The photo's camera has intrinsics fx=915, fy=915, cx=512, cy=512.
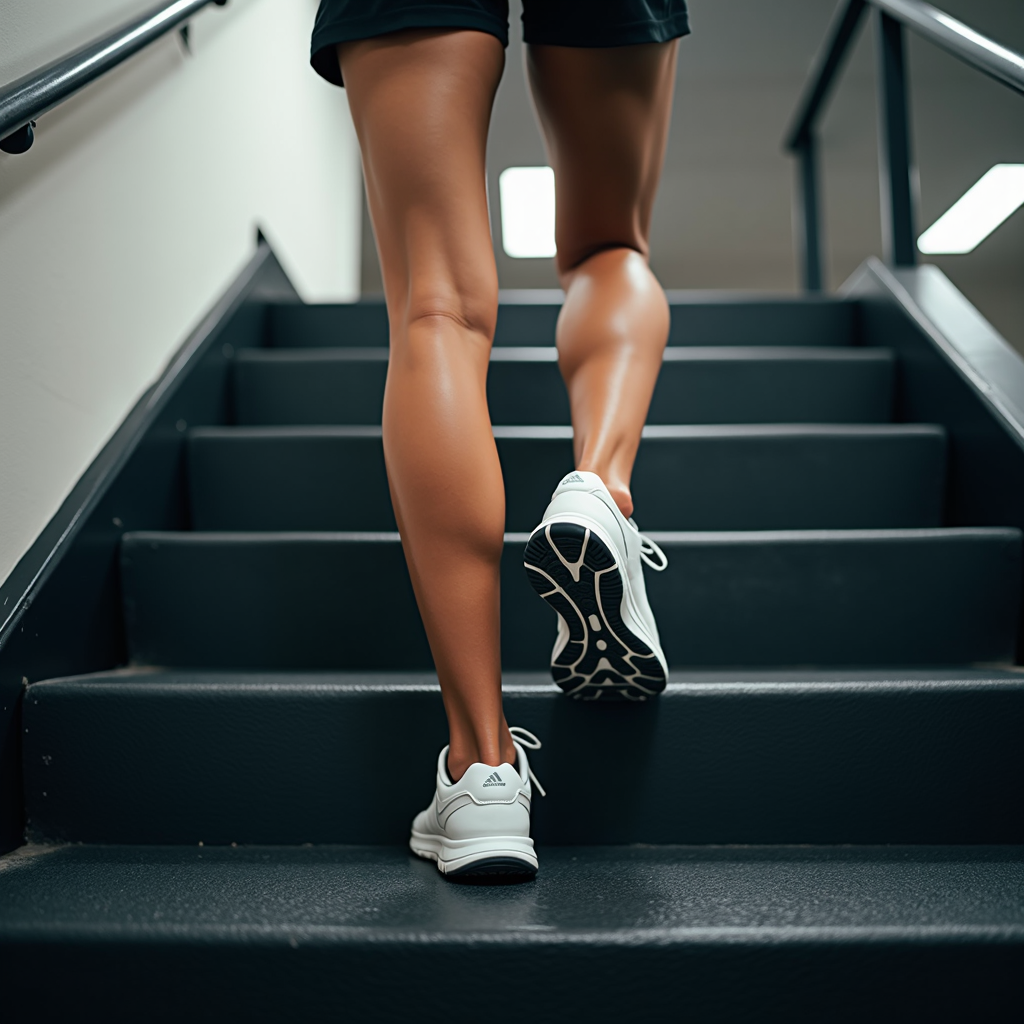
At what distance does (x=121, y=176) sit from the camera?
1231 mm

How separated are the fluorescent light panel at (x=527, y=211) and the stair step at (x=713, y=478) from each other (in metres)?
3.91

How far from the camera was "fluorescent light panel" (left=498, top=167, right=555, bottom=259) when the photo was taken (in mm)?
5223

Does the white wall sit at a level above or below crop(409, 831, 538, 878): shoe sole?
above

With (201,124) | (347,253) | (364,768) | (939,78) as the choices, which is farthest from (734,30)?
(364,768)

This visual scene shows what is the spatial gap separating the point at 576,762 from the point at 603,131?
60 cm

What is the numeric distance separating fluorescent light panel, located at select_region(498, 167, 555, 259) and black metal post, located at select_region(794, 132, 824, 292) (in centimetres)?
243

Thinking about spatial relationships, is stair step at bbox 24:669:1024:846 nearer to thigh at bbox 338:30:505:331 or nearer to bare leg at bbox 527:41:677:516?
bare leg at bbox 527:41:677:516

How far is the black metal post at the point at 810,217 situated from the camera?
2527 millimetres

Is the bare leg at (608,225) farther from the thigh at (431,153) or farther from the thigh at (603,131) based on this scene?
the thigh at (431,153)

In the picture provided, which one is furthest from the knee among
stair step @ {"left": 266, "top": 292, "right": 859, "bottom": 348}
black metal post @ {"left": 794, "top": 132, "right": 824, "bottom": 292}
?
black metal post @ {"left": 794, "top": 132, "right": 824, "bottom": 292}

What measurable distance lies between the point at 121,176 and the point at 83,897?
0.95 m

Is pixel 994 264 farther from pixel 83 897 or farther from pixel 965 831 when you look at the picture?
pixel 83 897

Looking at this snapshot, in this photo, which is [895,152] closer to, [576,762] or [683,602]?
[683,602]

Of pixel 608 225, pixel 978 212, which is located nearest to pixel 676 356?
pixel 608 225
